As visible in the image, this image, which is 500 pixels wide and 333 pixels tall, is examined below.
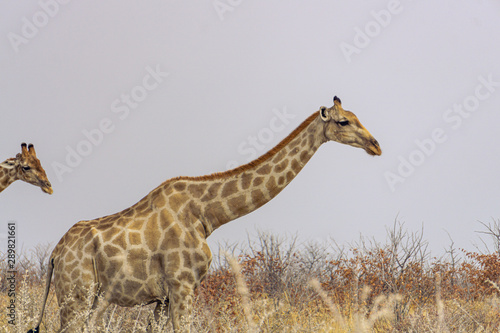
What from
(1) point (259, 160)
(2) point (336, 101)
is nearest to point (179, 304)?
(1) point (259, 160)

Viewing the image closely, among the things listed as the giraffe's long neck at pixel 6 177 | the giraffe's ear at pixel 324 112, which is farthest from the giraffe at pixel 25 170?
the giraffe's ear at pixel 324 112

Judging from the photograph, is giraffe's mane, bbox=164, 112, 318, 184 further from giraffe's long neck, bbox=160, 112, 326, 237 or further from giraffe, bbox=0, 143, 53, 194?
giraffe, bbox=0, 143, 53, 194

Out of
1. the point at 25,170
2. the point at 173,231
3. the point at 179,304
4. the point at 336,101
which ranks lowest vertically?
the point at 179,304

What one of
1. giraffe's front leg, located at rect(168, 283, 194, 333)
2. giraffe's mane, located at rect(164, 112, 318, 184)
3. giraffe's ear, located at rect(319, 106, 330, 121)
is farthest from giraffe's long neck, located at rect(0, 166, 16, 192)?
giraffe's ear, located at rect(319, 106, 330, 121)

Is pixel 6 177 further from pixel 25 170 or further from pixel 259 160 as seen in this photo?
pixel 259 160

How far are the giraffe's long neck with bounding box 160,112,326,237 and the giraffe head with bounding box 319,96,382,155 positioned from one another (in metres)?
0.12

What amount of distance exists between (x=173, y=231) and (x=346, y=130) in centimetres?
252

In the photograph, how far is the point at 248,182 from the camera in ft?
23.3

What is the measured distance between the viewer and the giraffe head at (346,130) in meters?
7.07

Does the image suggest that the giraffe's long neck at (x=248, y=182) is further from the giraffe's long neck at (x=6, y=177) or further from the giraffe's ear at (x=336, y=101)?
the giraffe's long neck at (x=6, y=177)

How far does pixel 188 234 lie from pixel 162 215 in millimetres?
437

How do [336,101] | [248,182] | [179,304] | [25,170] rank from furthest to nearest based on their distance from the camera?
[25,170], [336,101], [248,182], [179,304]

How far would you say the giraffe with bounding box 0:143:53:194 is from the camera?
399 inches

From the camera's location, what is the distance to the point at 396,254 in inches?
361
